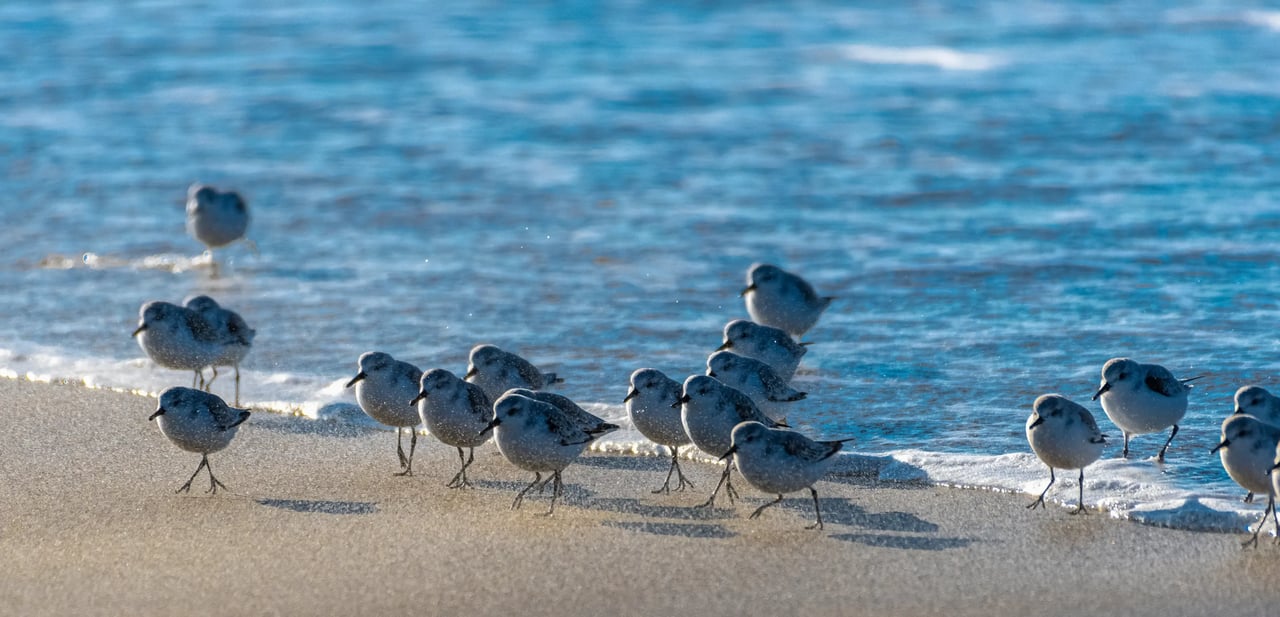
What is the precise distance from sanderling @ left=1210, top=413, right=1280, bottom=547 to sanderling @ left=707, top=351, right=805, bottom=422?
79.1 inches

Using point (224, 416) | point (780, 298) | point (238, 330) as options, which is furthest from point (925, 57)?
point (224, 416)

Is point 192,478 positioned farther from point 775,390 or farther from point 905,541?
point 905,541

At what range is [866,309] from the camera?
10.1 meters

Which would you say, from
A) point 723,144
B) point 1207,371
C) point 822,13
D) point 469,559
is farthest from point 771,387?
point 822,13

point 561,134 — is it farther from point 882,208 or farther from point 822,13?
point 822,13

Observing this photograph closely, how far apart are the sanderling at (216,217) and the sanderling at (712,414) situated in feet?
19.8

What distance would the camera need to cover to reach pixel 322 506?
6539 millimetres

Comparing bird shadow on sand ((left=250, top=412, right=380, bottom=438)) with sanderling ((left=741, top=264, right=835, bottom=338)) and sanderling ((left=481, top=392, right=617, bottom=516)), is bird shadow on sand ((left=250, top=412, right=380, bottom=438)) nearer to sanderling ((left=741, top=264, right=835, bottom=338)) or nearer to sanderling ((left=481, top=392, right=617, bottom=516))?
sanderling ((left=481, top=392, right=617, bottom=516))

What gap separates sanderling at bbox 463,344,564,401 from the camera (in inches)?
292

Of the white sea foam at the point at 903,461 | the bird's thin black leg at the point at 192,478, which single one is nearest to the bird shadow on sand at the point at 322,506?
the bird's thin black leg at the point at 192,478

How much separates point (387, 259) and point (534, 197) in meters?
2.22

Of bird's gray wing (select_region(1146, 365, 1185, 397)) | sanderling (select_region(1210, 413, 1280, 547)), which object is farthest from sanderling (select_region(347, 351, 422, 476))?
sanderling (select_region(1210, 413, 1280, 547))

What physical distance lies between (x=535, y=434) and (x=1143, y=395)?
262cm

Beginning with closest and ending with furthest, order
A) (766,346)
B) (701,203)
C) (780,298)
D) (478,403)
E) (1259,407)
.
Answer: (1259,407) < (478,403) < (766,346) < (780,298) < (701,203)
